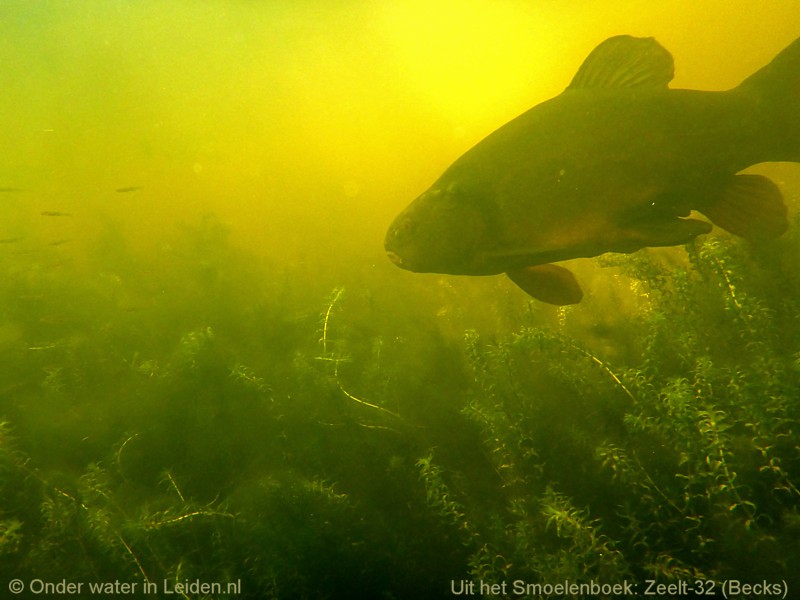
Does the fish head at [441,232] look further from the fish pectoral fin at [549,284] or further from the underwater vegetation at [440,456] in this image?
the underwater vegetation at [440,456]

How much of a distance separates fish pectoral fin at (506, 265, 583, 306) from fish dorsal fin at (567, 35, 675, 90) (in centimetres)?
129

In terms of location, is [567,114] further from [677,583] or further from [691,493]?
[677,583]

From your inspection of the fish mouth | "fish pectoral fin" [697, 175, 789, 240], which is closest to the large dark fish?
"fish pectoral fin" [697, 175, 789, 240]

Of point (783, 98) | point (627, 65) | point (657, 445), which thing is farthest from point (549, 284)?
point (783, 98)

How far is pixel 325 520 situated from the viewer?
289 cm

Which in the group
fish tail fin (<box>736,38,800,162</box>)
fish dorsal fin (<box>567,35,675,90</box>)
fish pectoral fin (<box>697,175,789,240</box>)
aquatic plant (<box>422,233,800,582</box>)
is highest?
fish dorsal fin (<box>567,35,675,90</box>)

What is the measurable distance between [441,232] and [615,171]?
1.11 m

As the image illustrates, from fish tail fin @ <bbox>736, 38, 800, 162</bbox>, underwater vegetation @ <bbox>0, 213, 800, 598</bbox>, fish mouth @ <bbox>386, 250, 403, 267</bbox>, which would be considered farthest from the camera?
fish mouth @ <bbox>386, 250, 403, 267</bbox>

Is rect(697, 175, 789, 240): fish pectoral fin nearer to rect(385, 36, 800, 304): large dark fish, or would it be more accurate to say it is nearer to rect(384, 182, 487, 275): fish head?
rect(385, 36, 800, 304): large dark fish

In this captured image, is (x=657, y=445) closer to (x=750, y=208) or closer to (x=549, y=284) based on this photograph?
(x=549, y=284)

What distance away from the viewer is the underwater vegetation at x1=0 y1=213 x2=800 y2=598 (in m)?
2.17

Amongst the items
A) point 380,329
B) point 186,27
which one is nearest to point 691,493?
point 380,329

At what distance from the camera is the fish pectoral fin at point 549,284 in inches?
108

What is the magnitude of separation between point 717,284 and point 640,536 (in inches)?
89.7
